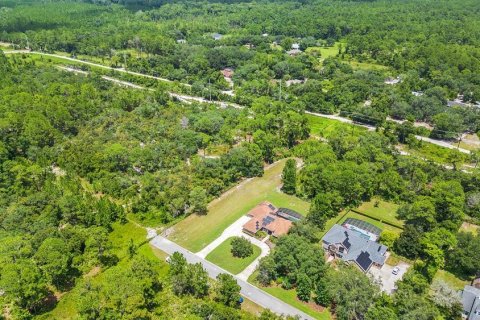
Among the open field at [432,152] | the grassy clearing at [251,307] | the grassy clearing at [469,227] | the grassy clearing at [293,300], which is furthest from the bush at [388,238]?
the open field at [432,152]

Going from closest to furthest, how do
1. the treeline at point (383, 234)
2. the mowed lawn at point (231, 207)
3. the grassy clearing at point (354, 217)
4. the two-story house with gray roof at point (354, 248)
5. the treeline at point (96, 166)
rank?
1. the treeline at point (383, 234)
2. the treeline at point (96, 166)
3. the two-story house with gray roof at point (354, 248)
4. the mowed lawn at point (231, 207)
5. the grassy clearing at point (354, 217)

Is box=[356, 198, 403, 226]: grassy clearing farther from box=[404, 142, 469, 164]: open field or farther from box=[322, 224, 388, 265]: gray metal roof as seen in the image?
box=[404, 142, 469, 164]: open field

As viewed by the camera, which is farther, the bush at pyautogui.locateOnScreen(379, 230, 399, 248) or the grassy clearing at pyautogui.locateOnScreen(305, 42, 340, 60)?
the grassy clearing at pyautogui.locateOnScreen(305, 42, 340, 60)

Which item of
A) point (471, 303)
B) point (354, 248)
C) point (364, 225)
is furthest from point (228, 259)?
point (471, 303)

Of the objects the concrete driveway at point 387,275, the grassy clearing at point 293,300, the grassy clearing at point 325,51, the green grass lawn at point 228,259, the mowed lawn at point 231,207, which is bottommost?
the concrete driveway at point 387,275

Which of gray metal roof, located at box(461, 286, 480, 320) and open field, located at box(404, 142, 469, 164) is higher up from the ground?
gray metal roof, located at box(461, 286, 480, 320)

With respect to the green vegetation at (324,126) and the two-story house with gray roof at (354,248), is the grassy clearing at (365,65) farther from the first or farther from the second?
the two-story house with gray roof at (354,248)

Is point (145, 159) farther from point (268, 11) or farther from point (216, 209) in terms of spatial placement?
point (268, 11)

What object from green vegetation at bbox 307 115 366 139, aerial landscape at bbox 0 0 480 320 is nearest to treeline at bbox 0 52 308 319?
aerial landscape at bbox 0 0 480 320
